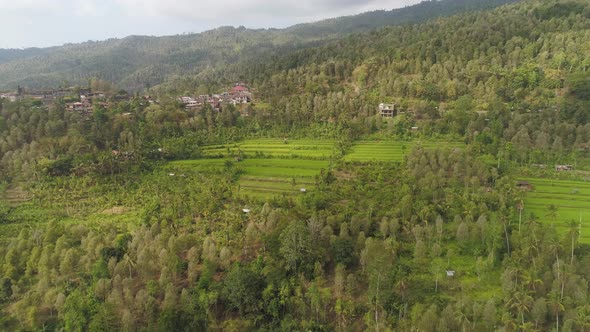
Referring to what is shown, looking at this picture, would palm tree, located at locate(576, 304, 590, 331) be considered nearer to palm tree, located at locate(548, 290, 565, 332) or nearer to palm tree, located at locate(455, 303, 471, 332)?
palm tree, located at locate(548, 290, 565, 332)

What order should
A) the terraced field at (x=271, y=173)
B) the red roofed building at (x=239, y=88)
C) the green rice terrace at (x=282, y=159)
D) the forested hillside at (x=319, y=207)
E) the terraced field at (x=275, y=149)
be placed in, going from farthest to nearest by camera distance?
the red roofed building at (x=239, y=88), the terraced field at (x=275, y=149), the green rice terrace at (x=282, y=159), the terraced field at (x=271, y=173), the forested hillside at (x=319, y=207)

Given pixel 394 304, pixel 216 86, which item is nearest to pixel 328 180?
pixel 394 304

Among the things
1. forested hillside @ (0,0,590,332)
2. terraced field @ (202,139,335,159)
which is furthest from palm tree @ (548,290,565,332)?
terraced field @ (202,139,335,159)

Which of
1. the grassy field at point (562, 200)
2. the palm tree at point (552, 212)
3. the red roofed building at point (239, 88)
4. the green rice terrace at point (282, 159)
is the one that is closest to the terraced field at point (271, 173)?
the green rice terrace at point (282, 159)

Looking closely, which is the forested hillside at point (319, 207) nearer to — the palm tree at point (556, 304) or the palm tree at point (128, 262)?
the palm tree at point (556, 304)

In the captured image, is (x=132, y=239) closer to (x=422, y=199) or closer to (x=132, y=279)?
(x=132, y=279)

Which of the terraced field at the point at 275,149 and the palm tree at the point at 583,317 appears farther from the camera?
the terraced field at the point at 275,149
